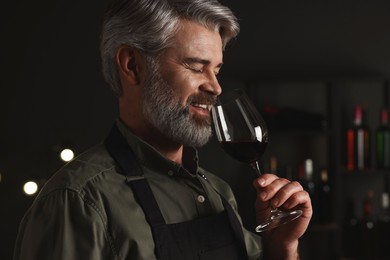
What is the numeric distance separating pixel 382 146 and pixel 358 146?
16 cm

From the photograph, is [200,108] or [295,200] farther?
[200,108]

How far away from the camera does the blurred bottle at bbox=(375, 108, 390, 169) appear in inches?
163

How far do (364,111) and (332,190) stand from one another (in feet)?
1.94

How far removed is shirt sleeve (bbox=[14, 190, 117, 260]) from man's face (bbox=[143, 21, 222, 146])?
35 centimetres

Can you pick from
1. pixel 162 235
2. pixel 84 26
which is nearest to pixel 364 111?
pixel 84 26

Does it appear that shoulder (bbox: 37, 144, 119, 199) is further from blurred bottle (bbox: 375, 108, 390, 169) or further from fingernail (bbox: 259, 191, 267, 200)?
blurred bottle (bbox: 375, 108, 390, 169)

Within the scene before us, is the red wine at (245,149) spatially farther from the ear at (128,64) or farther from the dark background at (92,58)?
the dark background at (92,58)

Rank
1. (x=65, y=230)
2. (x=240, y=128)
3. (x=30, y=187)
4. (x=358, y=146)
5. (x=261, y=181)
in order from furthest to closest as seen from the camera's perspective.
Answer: (x=358, y=146), (x=30, y=187), (x=240, y=128), (x=261, y=181), (x=65, y=230)

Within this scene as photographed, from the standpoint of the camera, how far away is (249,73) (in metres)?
4.76

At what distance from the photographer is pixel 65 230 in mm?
1311

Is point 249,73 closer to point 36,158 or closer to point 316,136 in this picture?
point 316,136

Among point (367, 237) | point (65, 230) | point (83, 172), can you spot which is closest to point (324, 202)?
point (367, 237)

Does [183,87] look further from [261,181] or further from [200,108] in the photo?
[261,181]

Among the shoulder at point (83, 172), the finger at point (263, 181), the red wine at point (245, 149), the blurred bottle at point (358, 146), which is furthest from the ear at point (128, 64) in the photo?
the blurred bottle at point (358, 146)
